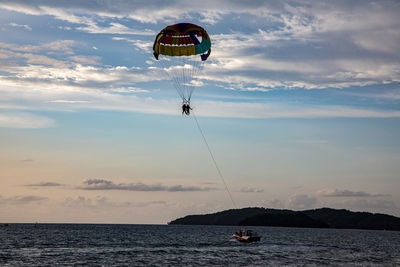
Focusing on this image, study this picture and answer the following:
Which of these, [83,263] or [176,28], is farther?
[83,263]

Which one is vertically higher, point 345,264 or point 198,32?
point 198,32

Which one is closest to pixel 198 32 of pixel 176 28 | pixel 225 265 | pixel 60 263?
pixel 176 28

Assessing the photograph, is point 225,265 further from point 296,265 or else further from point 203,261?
point 296,265

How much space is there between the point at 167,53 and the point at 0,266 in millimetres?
29291

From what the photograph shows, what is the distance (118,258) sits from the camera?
6075 centimetres

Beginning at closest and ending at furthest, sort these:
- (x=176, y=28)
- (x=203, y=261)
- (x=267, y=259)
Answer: (x=176, y=28) → (x=203, y=261) → (x=267, y=259)

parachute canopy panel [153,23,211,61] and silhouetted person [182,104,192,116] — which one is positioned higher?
parachute canopy panel [153,23,211,61]

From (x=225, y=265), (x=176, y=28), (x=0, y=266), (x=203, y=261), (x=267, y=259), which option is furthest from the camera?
(x=267, y=259)

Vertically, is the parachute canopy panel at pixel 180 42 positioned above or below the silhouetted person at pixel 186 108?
above

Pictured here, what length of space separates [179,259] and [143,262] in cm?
553

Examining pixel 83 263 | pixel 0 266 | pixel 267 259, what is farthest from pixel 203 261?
pixel 0 266

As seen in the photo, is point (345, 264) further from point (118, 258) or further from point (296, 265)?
point (118, 258)

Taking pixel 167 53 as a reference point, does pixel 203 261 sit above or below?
below

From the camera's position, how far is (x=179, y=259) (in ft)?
197
